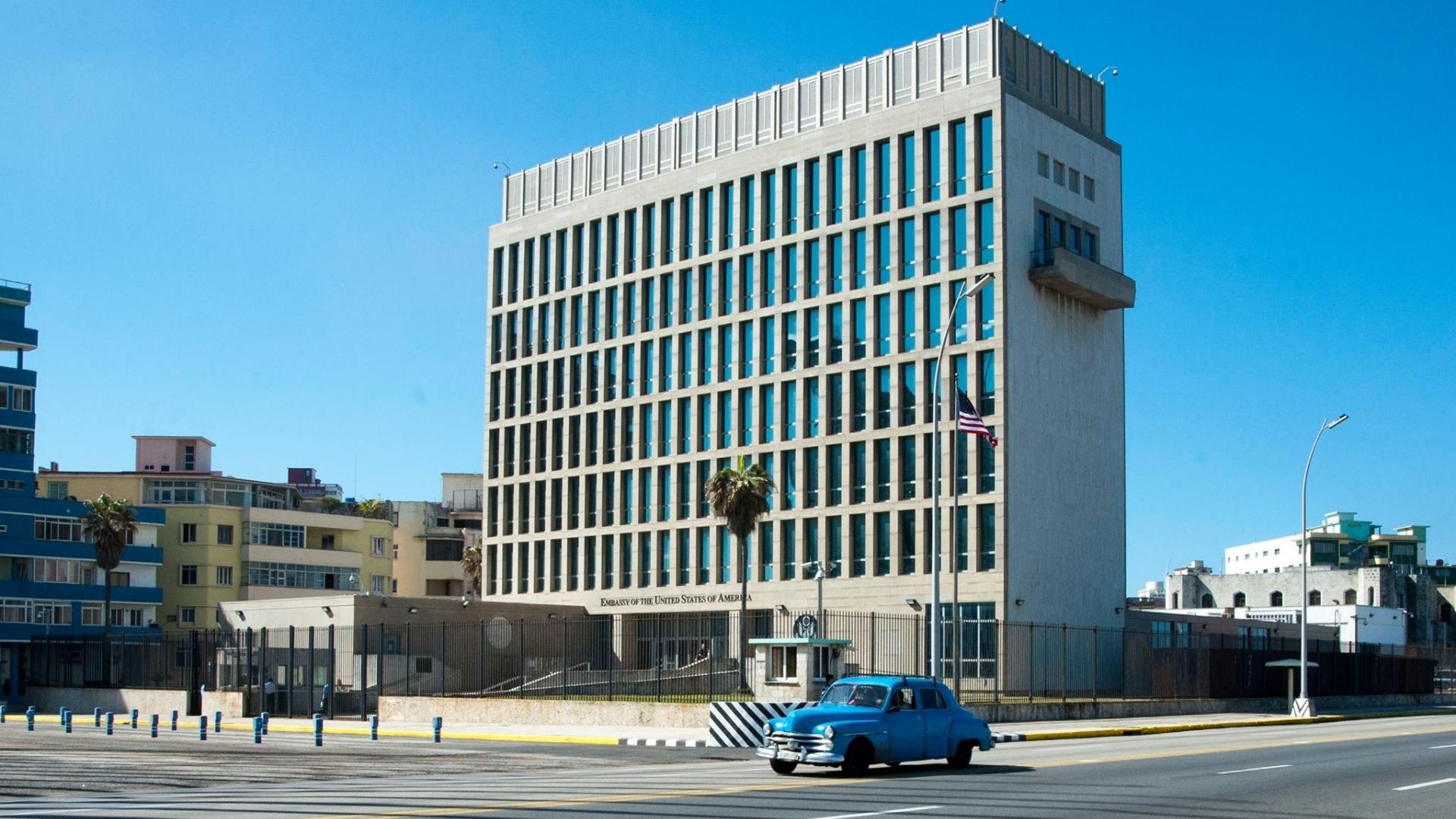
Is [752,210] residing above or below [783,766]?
above

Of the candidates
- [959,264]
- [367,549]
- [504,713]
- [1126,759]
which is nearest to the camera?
[1126,759]

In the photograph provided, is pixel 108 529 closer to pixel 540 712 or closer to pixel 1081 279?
pixel 540 712

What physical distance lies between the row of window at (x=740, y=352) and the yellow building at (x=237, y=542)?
1872cm

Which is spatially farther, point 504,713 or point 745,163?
point 745,163

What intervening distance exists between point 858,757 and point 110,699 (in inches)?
2041

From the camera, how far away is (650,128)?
83.4 m

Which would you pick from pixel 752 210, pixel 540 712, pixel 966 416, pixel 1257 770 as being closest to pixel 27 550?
pixel 752 210

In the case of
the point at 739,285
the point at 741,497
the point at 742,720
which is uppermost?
the point at 739,285

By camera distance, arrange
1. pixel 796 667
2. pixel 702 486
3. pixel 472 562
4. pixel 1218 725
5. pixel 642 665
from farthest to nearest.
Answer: pixel 472 562, pixel 702 486, pixel 642 665, pixel 1218 725, pixel 796 667

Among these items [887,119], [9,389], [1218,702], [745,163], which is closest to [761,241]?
[745,163]

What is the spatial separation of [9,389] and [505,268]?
2750 centimetres

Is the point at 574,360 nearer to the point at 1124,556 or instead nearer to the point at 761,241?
the point at 761,241

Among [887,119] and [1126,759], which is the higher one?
[887,119]

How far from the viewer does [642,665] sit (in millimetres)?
74375
